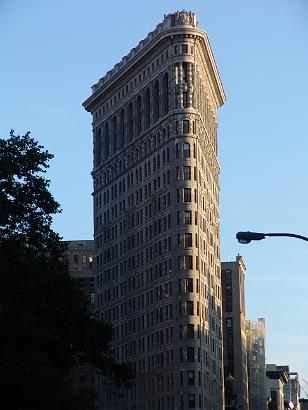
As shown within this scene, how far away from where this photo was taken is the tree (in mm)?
64812

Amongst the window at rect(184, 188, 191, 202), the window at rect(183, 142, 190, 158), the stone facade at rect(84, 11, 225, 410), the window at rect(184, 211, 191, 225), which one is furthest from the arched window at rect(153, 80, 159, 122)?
the window at rect(184, 211, 191, 225)

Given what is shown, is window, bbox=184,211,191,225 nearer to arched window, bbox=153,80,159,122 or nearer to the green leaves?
arched window, bbox=153,80,159,122

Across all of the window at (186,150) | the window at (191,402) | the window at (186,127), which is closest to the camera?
the window at (191,402)

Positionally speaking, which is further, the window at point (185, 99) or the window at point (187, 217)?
the window at point (185, 99)

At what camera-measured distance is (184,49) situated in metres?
187

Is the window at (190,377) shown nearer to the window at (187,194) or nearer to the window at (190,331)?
the window at (190,331)

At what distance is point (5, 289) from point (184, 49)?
11887 cm

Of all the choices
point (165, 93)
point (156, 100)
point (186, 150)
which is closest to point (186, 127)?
point (186, 150)

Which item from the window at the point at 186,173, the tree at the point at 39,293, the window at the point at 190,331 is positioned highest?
the window at the point at 186,173

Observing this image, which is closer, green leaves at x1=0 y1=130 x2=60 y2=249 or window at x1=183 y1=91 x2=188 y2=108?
green leaves at x1=0 y1=130 x2=60 y2=249

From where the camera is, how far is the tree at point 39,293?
6481 cm

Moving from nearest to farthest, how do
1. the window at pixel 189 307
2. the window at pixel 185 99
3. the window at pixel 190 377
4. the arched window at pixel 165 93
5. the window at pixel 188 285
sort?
1. the window at pixel 190 377
2. the window at pixel 189 307
3. the window at pixel 188 285
4. the window at pixel 185 99
5. the arched window at pixel 165 93

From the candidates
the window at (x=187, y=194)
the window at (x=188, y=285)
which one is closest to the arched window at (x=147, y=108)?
the window at (x=187, y=194)

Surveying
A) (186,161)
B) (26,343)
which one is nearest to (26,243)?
(26,343)
